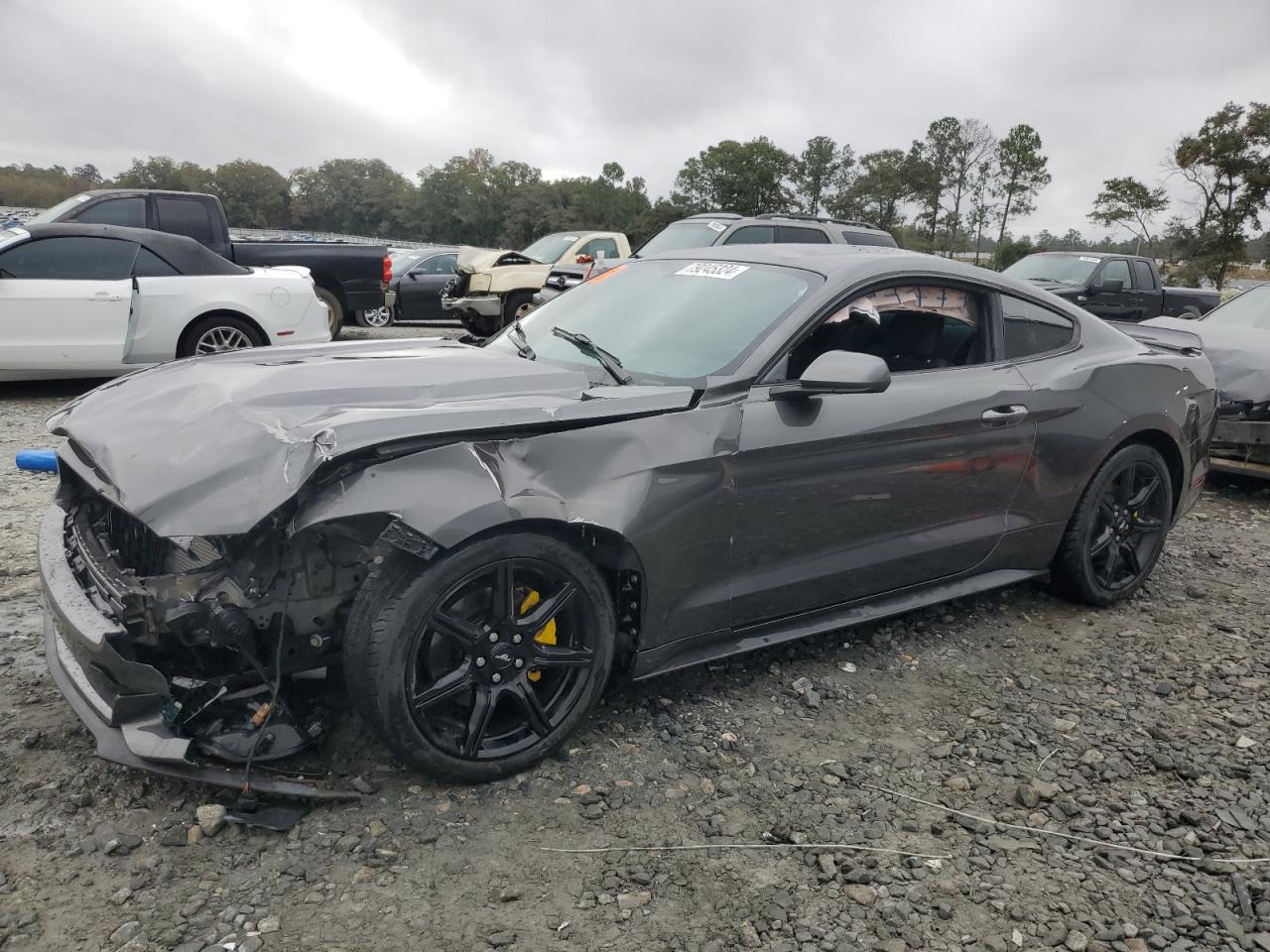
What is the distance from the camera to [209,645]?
2373 mm

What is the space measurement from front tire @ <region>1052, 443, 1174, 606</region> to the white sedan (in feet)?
19.3

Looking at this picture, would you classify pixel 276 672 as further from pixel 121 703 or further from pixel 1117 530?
pixel 1117 530

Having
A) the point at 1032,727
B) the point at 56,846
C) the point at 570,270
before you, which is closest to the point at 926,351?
the point at 1032,727

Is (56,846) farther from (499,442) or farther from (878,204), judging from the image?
(878,204)

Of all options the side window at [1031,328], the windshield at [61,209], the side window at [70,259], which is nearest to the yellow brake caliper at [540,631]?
the side window at [1031,328]

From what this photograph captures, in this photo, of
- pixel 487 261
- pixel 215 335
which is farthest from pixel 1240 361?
pixel 487 261

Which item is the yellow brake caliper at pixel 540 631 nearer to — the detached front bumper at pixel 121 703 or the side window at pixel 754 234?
the detached front bumper at pixel 121 703

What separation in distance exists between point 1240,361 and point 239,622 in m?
6.75

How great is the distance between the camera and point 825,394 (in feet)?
10.6

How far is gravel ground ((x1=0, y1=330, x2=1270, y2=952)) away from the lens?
7.30 ft

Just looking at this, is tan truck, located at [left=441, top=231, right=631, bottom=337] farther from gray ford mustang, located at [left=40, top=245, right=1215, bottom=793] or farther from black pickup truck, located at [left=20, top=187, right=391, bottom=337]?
gray ford mustang, located at [left=40, top=245, right=1215, bottom=793]

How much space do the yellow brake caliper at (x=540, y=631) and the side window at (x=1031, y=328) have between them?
7.42 feet

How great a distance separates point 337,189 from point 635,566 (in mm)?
86576

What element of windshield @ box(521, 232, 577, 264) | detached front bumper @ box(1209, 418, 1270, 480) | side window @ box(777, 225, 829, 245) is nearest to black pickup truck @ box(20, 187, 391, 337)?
windshield @ box(521, 232, 577, 264)
